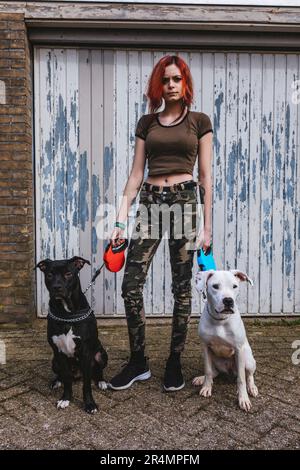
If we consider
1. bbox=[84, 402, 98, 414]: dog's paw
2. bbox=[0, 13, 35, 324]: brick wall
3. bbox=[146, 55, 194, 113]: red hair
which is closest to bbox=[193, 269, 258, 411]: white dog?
bbox=[84, 402, 98, 414]: dog's paw

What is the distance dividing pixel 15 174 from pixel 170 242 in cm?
210

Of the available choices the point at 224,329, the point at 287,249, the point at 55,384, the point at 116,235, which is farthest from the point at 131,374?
the point at 287,249

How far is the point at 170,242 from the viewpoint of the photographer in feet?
9.84

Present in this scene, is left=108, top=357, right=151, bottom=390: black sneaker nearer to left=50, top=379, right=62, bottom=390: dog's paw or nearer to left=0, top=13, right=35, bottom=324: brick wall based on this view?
left=50, top=379, right=62, bottom=390: dog's paw

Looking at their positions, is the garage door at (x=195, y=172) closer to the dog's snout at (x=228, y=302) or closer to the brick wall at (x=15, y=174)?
the brick wall at (x=15, y=174)

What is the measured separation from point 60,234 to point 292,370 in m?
2.66

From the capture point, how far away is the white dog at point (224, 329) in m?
2.72

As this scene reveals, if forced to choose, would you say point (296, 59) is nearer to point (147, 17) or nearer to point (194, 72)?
point (194, 72)

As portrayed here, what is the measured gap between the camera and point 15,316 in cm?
441

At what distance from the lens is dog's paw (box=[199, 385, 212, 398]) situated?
115 inches

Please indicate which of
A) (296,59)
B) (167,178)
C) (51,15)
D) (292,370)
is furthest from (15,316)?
(296,59)

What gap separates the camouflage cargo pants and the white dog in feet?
0.55

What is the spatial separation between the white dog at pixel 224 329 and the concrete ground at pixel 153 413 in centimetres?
13

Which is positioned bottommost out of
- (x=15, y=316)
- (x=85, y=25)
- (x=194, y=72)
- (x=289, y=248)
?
(x=15, y=316)
